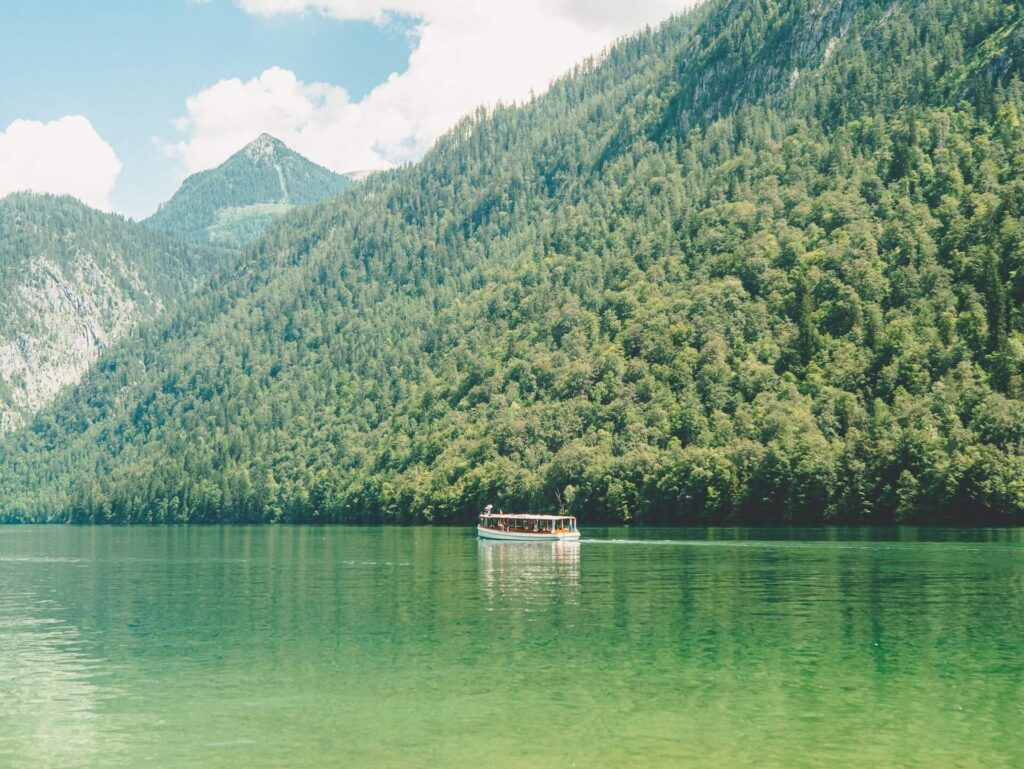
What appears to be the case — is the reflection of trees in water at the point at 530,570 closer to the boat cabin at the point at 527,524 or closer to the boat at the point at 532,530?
the boat at the point at 532,530

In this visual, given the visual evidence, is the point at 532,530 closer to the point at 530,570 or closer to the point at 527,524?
the point at 527,524

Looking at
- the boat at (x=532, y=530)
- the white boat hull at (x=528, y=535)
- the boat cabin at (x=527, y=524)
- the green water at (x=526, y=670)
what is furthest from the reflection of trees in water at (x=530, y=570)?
the boat cabin at (x=527, y=524)

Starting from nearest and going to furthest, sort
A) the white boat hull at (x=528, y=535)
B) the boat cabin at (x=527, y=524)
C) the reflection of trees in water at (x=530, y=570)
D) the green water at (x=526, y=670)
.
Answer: the green water at (x=526, y=670) < the reflection of trees in water at (x=530, y=570) < the white boat hull at (x=528, y=535) < the boat cabin at (x=527, y=524)

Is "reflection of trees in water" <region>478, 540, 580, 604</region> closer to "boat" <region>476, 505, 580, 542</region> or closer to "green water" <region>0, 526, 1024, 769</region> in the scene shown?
"green water" <region>0, 526, 1024, 769</region>

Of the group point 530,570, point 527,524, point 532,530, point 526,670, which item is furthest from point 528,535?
point 526,670

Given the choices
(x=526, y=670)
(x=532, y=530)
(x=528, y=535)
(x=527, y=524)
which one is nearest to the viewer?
(x=526, y=670)

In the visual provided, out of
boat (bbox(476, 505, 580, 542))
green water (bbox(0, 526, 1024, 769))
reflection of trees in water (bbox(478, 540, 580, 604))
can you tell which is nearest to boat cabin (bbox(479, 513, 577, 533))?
boat (bbox(476, 505, 580, 542))

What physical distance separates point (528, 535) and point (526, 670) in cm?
11794

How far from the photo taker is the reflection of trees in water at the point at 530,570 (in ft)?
271

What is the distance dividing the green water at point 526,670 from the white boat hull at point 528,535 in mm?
59062

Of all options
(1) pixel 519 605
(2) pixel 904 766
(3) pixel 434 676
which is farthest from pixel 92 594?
(2) pixel 904 766

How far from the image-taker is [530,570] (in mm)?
106938

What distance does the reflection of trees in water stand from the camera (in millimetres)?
82625

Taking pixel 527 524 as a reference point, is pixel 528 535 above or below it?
below
